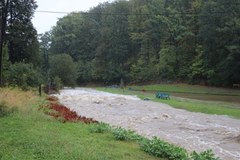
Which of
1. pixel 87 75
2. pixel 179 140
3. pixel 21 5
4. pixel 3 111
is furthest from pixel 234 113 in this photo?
pixel 87 75

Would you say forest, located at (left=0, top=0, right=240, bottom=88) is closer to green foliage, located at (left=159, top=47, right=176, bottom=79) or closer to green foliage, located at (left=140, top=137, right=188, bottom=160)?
green foliage, located at (left=159, top=47, right=176, bottom=79)

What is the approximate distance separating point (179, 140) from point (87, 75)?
9723cm

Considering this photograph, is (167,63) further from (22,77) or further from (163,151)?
(163,151)

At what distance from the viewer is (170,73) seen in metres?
88.5

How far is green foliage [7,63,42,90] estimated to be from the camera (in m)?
39.7

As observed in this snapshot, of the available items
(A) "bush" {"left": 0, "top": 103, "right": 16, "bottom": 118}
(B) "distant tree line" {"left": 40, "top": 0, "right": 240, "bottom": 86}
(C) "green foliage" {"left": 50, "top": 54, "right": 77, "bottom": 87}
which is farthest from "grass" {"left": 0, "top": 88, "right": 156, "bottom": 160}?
(C) "green foliage" {"left": 50, "top": 54, "right": 77, "bottom": 87}

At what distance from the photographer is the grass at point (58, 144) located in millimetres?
9367

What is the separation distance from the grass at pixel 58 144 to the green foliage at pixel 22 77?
2452 cm

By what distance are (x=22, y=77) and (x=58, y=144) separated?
30.3m

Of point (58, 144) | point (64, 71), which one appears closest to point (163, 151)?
point (58, 144)

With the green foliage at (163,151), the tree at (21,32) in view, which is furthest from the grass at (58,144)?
the tree at (21,32)

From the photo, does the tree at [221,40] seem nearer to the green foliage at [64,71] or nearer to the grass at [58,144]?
the green foliage at [64,71]

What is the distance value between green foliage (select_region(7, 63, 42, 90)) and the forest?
0.10m

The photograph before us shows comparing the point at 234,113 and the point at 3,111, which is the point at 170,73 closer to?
the point at 234,113
